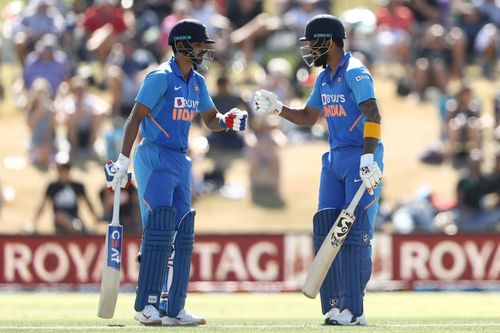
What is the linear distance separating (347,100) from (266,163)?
9.80 meters

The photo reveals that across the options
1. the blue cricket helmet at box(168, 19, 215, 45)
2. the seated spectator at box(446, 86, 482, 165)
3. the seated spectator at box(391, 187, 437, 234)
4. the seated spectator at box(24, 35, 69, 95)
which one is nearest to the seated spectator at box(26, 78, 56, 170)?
the seated spectator at box(24, 35, 69, 95)

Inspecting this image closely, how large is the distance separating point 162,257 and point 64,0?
52.6 feet

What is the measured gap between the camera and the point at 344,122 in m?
9.92

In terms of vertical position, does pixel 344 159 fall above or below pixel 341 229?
above

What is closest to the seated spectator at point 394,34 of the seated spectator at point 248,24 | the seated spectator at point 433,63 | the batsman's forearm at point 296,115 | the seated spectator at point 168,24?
the seated spectator at point 433,63

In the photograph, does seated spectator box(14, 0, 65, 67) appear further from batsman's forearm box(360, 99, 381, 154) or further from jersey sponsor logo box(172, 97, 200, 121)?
batsman's forearm box(360, 99, 381, 154)

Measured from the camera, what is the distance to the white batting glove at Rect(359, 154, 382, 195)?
952 centimetres

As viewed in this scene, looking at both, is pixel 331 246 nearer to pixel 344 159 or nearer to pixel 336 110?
pixel 344 159

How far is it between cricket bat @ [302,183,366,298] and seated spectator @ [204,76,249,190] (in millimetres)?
10150

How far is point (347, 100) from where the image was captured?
390 inches

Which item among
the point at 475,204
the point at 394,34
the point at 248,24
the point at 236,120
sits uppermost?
the point at 248,24

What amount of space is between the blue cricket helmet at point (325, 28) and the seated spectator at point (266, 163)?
9.56m

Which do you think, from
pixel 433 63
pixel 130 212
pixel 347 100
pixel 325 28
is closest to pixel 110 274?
pixel 347 100

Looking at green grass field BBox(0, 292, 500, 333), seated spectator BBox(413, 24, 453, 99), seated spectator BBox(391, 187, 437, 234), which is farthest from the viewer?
seated spectator BBox(413, 24, 453, 99)
